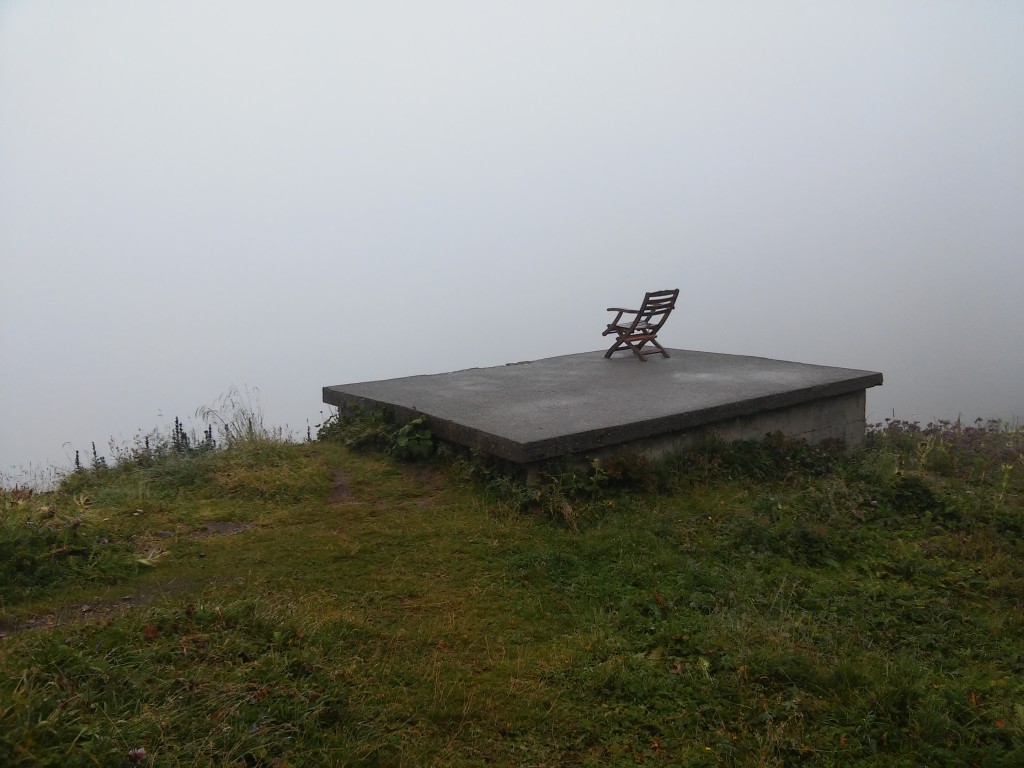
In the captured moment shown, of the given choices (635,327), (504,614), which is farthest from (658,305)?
(504,614)

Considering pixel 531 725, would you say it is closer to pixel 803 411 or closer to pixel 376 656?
pixel 376 656

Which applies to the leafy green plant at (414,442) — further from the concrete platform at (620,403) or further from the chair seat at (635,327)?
the chair seat at (635,327)

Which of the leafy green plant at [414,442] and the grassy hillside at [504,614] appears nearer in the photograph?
the grassy hillside at [504,614]

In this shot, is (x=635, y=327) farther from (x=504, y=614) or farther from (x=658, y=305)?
(x=504, y=614)

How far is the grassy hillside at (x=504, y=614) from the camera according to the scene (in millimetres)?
2926

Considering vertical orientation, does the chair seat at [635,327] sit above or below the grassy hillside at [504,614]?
above

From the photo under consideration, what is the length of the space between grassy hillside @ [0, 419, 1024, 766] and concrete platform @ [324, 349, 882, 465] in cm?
26

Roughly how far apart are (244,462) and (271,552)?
78.7 inches

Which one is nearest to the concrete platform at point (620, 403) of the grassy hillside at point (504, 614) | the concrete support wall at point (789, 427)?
the concrete support wall at point (789, 427)

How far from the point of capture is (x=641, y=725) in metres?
3.24

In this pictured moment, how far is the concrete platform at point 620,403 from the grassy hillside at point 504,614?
0.26m

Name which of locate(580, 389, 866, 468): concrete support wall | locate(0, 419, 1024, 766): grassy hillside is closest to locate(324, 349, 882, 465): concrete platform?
locate(580, 389, 866, 468): concrete support wall

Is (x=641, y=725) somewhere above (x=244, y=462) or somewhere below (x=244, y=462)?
below

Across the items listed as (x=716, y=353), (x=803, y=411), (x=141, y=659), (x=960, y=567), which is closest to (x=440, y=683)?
(x=141, y=659)
